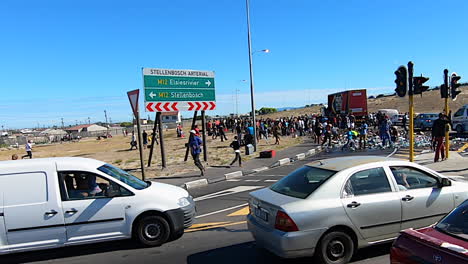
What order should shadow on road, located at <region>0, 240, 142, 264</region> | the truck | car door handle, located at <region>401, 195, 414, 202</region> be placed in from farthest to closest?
the truck < shadow on road, located at <region>0, 240, 142, 264</region> < car door handle, located at <region>401, 195, 414, 202</region>

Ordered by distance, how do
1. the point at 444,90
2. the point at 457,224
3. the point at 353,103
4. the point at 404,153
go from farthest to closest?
the point at 353,103
the point at 404,153
the point at 444,90
the point at 457,224

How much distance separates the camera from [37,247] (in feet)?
17.0

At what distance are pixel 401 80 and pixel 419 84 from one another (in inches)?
21.5

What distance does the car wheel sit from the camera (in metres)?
4.16

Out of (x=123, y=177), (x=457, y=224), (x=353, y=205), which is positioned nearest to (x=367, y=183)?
(x=353, y=205)

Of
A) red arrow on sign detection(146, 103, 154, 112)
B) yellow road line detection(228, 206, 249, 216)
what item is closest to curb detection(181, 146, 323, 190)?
yellow road line detection(228, 206, 249, 216)

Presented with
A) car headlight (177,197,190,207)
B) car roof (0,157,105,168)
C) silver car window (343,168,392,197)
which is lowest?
car headlight (177,197,190,207)

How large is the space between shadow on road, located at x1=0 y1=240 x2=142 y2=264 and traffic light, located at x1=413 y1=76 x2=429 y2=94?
9483mm

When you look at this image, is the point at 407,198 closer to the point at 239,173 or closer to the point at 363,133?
the point at 239,173

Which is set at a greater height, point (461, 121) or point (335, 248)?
point (461, 121)

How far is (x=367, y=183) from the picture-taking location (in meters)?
4.57

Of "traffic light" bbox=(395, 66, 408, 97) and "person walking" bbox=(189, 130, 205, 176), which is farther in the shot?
"person walking" bbox=(189, 130, 205, 176)

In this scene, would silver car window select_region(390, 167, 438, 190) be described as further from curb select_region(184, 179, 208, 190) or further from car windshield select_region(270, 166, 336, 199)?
curb select_region(184, 179, 208, 190)

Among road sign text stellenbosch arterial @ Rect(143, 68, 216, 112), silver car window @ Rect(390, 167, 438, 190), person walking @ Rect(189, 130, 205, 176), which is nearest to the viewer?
silver car window @ Rect(390, 167, 438, 190)
